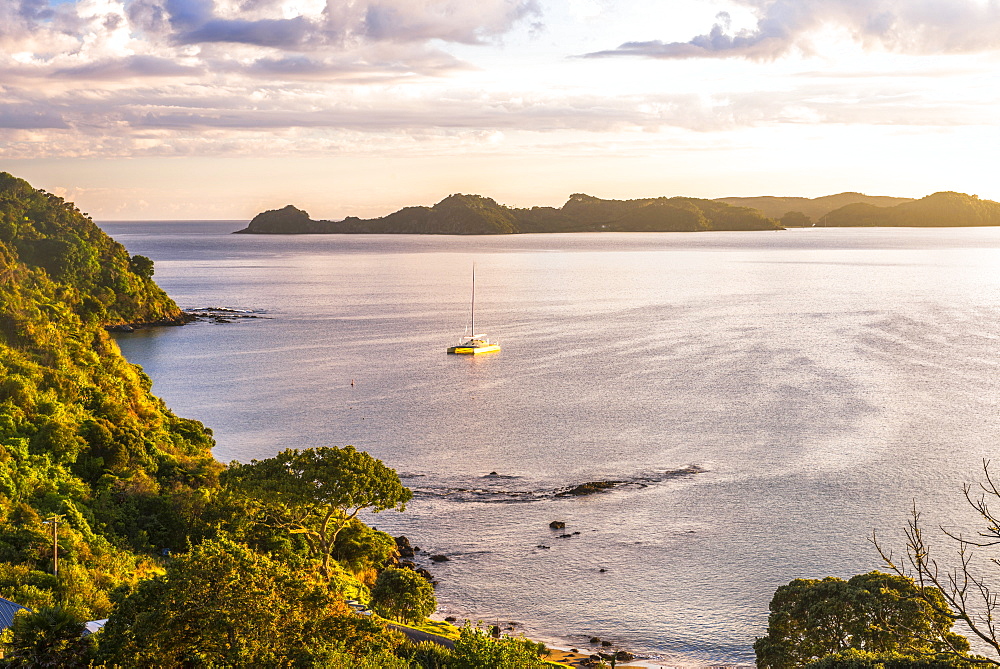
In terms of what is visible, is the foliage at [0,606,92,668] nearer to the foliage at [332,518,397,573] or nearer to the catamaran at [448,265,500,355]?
the foliage at [332,518,397,573]

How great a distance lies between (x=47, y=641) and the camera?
15.6 m

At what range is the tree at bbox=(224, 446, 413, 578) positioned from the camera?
33.4 meters

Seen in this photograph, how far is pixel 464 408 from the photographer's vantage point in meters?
70.3

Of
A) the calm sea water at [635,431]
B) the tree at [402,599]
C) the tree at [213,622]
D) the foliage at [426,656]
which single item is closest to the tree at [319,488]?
the tree at [402,599]

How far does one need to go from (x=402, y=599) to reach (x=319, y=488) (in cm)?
527

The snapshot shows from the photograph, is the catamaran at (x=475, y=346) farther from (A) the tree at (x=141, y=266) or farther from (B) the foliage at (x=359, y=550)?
(B) the foliage at (x=359, y=550)

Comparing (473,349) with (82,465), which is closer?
(82,465)

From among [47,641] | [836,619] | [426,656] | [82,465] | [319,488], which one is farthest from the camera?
[82,465]

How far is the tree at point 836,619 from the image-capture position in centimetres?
2659

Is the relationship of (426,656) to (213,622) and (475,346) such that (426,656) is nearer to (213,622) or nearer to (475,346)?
(213,622)

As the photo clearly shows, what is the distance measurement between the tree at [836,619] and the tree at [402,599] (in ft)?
40.8

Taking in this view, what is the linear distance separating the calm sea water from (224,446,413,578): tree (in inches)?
265

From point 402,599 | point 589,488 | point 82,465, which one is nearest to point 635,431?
point 589,488

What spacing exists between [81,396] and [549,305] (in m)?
97.7
